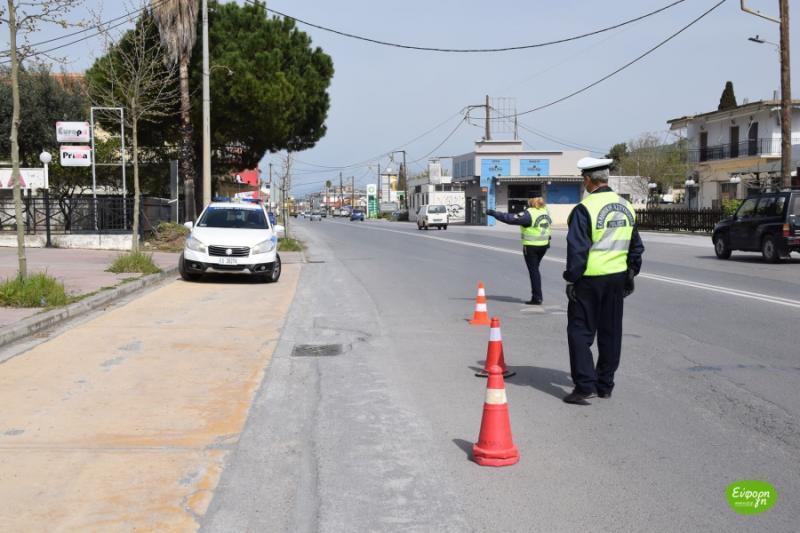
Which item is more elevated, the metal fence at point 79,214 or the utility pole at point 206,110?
the utility pole at point 206,110

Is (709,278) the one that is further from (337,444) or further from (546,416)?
(337,444)

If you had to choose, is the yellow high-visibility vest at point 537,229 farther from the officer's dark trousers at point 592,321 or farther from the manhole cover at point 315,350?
the officer's dark trousers at point 592,321

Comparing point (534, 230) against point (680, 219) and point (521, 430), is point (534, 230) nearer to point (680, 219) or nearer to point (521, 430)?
point (521, 430)

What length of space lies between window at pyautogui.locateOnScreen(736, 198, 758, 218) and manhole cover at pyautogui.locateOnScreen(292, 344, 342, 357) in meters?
16.3

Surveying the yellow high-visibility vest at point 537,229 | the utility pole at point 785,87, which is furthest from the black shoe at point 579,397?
the utility pole at point 785,87

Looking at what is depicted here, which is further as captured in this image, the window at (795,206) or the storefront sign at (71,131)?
the storefront sign at (71,131)

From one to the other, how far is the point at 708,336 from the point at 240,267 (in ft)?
31.0

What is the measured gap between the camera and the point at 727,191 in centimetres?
5338

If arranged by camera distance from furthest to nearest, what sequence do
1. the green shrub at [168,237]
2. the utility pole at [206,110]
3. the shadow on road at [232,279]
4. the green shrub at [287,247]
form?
the green shrub at [287,247] → the green shrub at [168,237] → the utility pole at [206,110] → the shadow on road at [232,279]

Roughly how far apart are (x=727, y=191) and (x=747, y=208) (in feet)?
110

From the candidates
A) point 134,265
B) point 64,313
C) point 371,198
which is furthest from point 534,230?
point 371,198

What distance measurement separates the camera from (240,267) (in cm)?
1614

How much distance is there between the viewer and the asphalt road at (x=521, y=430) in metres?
4.24

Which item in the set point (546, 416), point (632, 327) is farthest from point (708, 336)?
point (546, 416)
